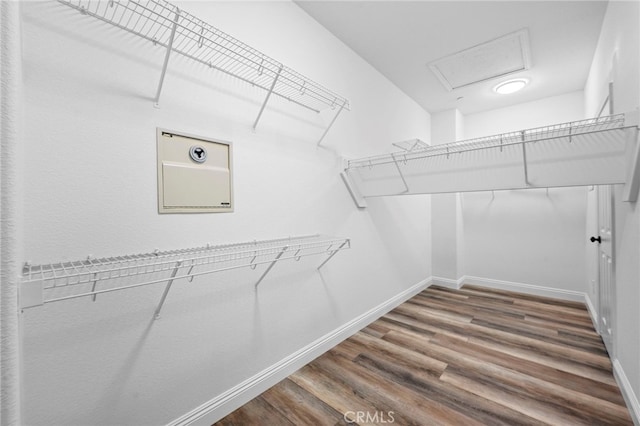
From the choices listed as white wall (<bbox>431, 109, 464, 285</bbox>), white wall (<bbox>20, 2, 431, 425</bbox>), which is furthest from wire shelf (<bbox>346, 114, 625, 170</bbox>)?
white wall (<bbox>431, 109, 464, 285</bbox>)

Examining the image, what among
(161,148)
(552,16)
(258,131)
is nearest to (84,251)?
(161,148)

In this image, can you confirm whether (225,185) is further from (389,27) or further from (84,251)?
(389,27)

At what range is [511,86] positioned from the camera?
123 inches

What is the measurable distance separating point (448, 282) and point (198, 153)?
3714mm

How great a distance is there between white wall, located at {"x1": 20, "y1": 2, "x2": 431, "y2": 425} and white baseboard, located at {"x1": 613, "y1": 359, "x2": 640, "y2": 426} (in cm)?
174

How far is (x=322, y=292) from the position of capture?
2.13m

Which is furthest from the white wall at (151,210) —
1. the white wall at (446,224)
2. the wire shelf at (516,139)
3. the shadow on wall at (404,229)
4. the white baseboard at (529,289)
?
the white baseboard at (529,289)

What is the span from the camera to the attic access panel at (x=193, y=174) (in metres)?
1.28

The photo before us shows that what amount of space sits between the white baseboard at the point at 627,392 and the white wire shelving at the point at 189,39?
2.38 m

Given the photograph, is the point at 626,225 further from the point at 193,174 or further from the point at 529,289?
the point at 193,174

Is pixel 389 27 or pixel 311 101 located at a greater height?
pixel 389 27

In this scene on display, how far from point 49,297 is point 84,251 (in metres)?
0.18

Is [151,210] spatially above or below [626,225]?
above

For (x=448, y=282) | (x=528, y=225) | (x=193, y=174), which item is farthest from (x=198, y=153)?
(x=528, y=225)
